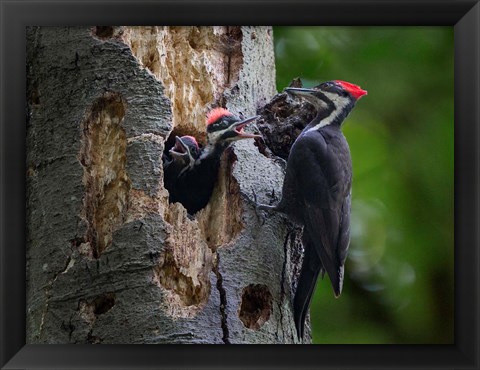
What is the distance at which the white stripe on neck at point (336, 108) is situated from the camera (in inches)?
78.7

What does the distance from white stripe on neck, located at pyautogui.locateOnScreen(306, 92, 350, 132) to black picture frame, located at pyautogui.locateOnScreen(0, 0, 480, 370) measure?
0.21 m

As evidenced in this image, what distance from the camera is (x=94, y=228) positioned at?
1.80 m

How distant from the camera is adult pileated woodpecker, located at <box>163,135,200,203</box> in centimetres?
184

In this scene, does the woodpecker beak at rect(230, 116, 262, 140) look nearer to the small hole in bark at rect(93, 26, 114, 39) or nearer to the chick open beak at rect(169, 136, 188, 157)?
the chick open beak at rect(169, 136, 188, 157)

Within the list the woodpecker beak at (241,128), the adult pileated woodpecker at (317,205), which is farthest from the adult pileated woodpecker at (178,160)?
the adult pileated woodpecker at (317,205)

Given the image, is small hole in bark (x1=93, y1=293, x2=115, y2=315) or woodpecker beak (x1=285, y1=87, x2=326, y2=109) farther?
woodpecker beak (x1=285, y1=87, x2=326, y2=109)

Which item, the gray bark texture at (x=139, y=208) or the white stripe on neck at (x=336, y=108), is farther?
the white stripe on neck at (x=336, y=108)

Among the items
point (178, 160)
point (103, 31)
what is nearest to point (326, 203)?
point (178, 160)

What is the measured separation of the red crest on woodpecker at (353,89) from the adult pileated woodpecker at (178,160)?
480 millimetres

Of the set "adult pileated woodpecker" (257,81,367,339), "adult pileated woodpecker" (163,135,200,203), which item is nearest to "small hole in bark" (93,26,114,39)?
"adult pileated woodpecker" (163,135,200,203)

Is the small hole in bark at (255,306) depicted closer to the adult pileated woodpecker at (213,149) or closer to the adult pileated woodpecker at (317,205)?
the adult pileated woodpecker at (317,205)
